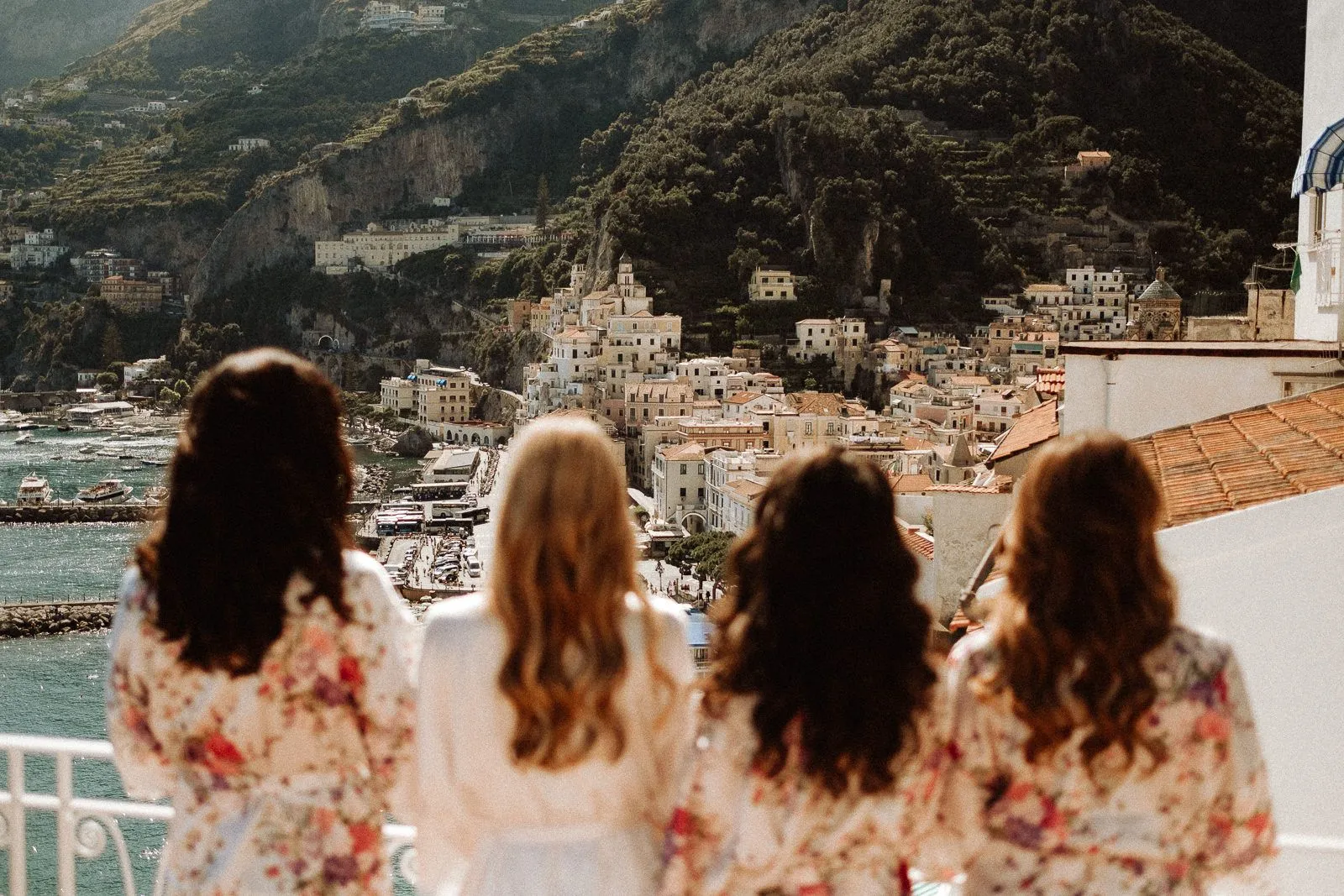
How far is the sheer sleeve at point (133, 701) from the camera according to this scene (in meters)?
1.72

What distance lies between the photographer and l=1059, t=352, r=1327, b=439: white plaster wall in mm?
5484

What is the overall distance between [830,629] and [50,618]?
26268 mm

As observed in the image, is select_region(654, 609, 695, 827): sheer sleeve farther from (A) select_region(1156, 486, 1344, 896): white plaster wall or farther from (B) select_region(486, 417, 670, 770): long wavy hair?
(A) select_region(1156, 486, 1344, 896): white plaster wall

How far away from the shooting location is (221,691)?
1696 millimetres

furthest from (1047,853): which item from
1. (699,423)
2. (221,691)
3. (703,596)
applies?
(699,423)

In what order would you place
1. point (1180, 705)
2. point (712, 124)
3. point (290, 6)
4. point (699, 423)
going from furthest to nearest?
point (290, 6), point (712, 124), point (699, 423), point (1180, 705)

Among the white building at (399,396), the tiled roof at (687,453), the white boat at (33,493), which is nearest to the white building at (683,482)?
the tiled roof at (687,453)

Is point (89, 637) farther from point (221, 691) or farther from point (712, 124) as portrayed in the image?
point (712, 124)

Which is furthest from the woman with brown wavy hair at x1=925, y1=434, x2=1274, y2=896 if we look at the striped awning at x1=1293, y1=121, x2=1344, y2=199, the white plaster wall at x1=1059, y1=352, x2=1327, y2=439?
the striped awning at x1=1293, y1=121, x2=1344, y2=199

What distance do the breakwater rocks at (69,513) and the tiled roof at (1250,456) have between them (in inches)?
1409

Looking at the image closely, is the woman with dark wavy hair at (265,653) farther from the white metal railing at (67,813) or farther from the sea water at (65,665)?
the sea water at (65,665)

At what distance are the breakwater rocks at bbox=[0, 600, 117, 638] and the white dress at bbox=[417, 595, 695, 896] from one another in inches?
990

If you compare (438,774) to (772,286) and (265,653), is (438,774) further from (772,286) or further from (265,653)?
(772,286)

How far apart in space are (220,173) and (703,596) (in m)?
65.3
